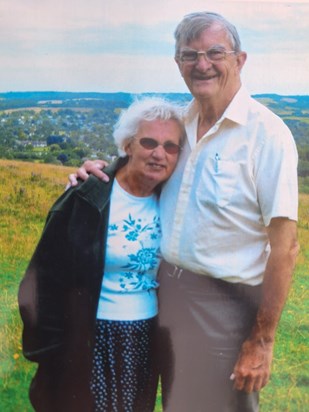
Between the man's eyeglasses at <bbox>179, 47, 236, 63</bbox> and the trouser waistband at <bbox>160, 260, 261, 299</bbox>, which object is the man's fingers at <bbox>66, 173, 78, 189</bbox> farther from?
the man's eyeglasses at <bbox>179, 47, 236, 63</bbox>

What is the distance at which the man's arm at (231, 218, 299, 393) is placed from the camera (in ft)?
6.75

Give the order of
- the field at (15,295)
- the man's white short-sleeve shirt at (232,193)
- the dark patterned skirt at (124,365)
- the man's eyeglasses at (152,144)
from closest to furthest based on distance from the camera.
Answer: the man's white short-sleeve shirt at (232,193) → the man's eyeglasses at (152,144) → the dark patterned skirt at (124,365) → the field at (15,295)

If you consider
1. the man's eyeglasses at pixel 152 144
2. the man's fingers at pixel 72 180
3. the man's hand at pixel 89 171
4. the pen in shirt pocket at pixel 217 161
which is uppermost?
the man's eyeglasses at pixel 152 144

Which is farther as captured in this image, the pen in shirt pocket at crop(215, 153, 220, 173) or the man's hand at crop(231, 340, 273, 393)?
the man's hand at crop(231, 340, 273, 393)

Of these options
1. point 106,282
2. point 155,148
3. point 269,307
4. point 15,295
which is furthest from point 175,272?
point 15,295

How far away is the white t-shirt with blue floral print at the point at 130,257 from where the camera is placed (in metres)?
2.18

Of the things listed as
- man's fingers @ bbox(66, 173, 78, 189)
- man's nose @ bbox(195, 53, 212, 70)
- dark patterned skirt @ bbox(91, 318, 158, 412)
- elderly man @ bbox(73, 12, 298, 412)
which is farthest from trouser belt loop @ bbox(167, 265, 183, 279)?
man's nose @ bbox(195, 53, 212, 70)

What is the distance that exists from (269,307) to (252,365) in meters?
0.24

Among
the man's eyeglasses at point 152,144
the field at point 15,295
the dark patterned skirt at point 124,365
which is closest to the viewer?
the man's eyeglasses at point 152,144

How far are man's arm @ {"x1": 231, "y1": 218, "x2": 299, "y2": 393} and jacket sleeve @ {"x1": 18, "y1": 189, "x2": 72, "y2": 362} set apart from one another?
2.31 ft

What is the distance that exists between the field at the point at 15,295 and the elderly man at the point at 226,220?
0.26 meters

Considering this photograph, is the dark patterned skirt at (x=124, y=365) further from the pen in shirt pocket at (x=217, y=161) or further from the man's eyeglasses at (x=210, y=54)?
the man's eyeglasses at (x=210, y=54)

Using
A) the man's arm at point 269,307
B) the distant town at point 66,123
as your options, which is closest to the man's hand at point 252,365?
the man's arm at point 269,307

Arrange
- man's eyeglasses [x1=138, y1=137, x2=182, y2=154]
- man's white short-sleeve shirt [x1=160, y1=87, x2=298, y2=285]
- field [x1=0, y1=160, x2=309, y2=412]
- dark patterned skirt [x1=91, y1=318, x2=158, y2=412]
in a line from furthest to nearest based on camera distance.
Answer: field [x1=0, y1=160, x2=309, y2=412]
dark patterned skirt [x1=91, y1=318, x2=158, y2=412]
man's eyeglasses [x1=138, y1=137, x2=182, y2=154]
man's white short-sleeve shirt [x1=160, y1=87, x2=298, y2=285]
